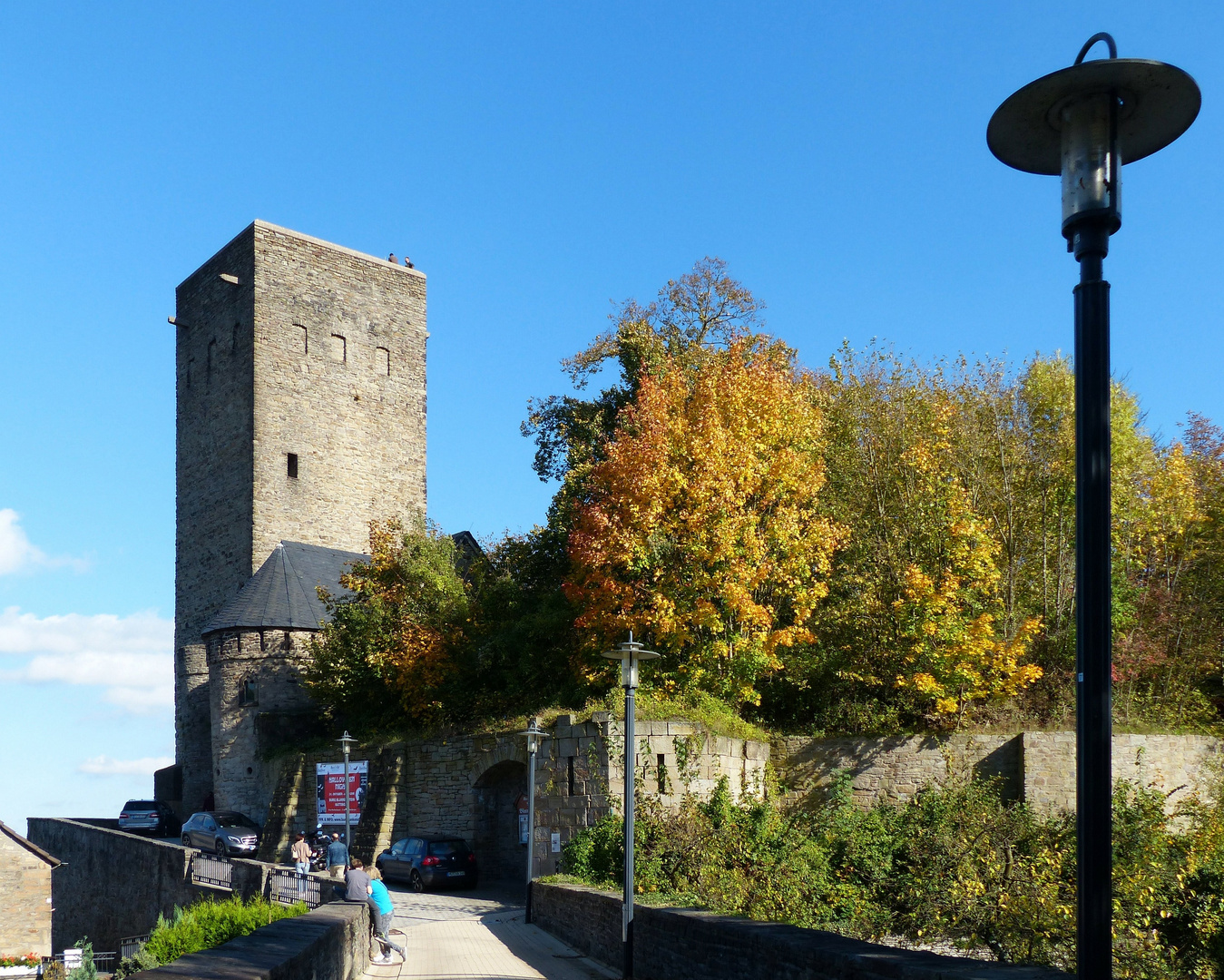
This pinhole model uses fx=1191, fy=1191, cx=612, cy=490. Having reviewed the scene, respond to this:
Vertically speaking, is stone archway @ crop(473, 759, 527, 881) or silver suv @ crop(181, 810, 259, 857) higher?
stone archway @ crop(473, 759, 527, 881)

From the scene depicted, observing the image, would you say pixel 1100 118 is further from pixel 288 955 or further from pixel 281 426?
pixel 281 426

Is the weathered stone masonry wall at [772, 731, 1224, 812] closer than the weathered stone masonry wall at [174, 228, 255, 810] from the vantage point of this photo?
Yes

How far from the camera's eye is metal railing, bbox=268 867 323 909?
60.5 ft

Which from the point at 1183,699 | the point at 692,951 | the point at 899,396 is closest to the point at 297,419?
the point at 899,396

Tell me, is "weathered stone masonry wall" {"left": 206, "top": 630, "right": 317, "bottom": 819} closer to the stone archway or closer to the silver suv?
the silver suv

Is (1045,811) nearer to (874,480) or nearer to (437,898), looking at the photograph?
(874,480)

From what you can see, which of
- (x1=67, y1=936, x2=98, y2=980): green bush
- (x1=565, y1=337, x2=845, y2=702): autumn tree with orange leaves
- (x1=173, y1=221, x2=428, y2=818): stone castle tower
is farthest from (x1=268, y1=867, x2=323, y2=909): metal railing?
(x1=173, y1=221, x2=428, y2=818): stone castle tower

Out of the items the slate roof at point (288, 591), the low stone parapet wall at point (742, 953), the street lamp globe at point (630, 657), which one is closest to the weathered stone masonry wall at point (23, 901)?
the slate roof at point (288, 591)

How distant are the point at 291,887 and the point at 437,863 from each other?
16.4 ft

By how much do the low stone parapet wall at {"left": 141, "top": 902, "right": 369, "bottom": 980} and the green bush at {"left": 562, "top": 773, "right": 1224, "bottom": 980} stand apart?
370 cm

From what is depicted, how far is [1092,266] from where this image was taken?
479 cm

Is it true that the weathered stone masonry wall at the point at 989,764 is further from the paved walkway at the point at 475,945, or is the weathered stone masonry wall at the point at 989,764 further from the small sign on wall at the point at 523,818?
the paved walkway at the point at 475,945

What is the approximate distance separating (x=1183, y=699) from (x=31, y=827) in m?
40.0

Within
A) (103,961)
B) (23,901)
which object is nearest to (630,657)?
(103,961)
